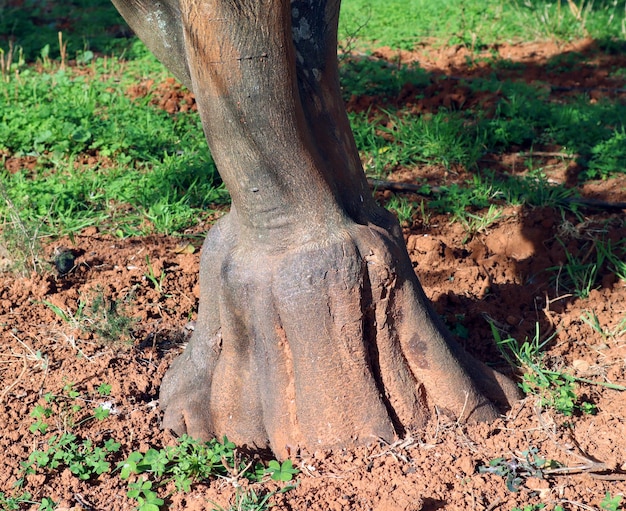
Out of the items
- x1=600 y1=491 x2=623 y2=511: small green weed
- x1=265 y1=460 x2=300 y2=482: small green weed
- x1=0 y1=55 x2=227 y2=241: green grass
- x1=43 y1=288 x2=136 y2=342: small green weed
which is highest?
x1=0 y1=55 x2=227 y2=241: green grass

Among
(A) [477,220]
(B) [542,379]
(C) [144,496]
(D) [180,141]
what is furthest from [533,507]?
(D) [180,141]

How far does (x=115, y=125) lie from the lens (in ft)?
18.9

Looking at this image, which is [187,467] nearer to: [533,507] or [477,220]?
[533,507]

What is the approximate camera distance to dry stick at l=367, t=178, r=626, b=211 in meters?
4.57

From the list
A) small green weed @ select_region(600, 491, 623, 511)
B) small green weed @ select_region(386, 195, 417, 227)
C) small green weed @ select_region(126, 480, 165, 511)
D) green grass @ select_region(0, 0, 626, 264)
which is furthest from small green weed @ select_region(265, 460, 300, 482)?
small green weed @ select_region(386, 195, 417, 227)

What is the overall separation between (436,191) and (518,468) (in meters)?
2.39

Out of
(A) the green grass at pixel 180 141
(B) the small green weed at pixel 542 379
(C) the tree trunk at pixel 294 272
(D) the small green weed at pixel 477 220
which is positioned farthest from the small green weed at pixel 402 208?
(C) the tree trunk at pixel 294 272

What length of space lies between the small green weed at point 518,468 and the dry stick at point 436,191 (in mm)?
2178

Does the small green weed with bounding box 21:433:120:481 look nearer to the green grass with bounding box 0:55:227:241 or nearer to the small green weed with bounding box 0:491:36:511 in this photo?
the small green weed with bounding box 0:491:36:511

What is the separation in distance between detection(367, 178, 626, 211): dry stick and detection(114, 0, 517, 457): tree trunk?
1.83 meters

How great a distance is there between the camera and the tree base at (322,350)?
8.86ft

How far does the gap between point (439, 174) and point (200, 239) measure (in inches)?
65.1

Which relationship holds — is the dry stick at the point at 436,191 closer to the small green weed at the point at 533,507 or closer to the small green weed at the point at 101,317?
the small green weed at the point at 101,317

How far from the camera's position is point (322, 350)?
2752mm
